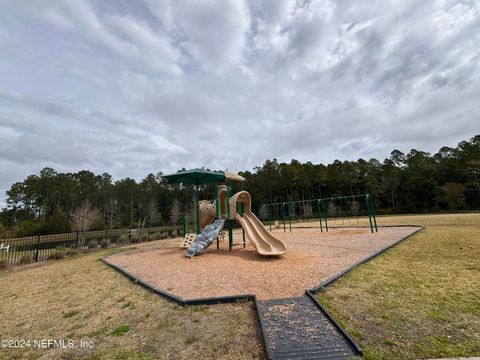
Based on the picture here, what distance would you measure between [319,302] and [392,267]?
333 centimetres

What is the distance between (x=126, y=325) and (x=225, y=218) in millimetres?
6353

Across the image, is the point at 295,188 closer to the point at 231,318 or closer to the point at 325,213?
the point at 325,213

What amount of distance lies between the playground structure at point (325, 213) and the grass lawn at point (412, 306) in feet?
26.3

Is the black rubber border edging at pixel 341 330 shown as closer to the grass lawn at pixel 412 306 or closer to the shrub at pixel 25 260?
the grass lawn at pixel 412 306

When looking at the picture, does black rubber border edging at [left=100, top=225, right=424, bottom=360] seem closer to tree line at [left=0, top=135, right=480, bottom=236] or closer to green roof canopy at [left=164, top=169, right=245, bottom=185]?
green roof canopy at [left=164, top=169, right=245, bottom=185]

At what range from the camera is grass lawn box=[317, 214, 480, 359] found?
2674 mm

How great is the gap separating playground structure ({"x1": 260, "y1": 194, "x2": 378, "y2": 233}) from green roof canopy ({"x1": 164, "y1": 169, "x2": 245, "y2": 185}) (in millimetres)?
7612

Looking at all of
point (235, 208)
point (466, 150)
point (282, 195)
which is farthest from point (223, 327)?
point (466, 150)

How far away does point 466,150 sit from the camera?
4334 centimetres

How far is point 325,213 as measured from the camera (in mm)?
19906

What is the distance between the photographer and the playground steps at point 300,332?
2.63 m

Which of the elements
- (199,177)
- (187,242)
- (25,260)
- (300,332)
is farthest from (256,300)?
(25,260)

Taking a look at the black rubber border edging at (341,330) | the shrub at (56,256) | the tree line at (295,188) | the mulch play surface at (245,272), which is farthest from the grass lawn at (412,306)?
the tree line at (295,188)

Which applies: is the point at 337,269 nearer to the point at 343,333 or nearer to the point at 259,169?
the point at 343,333
